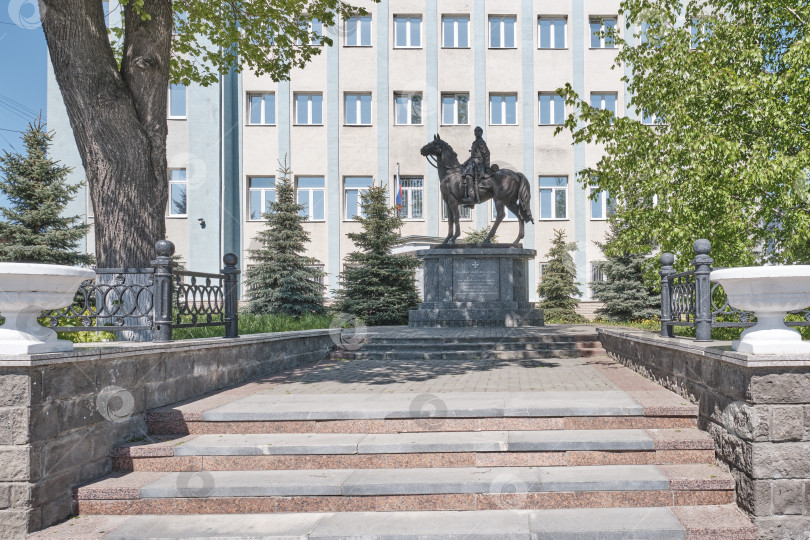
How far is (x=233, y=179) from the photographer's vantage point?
2802 centimetres

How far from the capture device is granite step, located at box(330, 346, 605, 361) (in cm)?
1131

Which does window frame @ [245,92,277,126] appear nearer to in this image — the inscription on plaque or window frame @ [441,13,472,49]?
window frame @ [441,13,472,49]

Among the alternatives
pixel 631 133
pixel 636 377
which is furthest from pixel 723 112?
pixel 636 377

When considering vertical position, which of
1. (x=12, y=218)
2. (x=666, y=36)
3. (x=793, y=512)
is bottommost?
(x=793, y=512)

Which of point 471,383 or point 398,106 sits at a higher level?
point 398,106

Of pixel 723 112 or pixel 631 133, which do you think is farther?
pixel 631 133

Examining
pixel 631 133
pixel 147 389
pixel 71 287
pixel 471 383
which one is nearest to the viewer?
pixel 71 287

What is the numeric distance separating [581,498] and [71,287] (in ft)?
14.4

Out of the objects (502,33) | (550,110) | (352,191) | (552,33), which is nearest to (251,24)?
(352,191)

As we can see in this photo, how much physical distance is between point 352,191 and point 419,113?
187 inches

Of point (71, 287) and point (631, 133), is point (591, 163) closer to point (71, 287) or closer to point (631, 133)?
point (631, 133)

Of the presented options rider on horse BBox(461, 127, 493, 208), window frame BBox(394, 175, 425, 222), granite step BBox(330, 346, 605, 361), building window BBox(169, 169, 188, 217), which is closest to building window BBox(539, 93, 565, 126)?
window frame BBox(394, 175, 425, 222)

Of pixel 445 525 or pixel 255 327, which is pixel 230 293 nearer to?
pixel 255 327

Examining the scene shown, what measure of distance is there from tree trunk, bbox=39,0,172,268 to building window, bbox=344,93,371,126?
65.3ft
